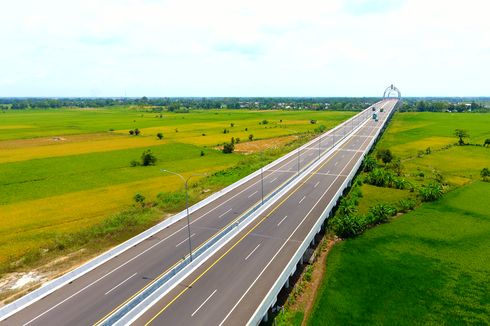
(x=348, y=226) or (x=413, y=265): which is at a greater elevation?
(x=348, y=226)

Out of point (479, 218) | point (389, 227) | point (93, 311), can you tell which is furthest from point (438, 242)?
point (93, 311)

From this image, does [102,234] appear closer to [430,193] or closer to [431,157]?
[430,193]

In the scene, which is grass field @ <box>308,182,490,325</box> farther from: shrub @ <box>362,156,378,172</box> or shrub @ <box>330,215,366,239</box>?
shrub @ <box>362,156,378,172</box>

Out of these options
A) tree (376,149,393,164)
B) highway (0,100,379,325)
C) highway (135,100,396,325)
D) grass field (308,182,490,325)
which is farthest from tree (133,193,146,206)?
tree (376,149,393,164)

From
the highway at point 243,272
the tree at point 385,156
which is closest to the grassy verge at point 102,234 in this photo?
the highway at point 243,272

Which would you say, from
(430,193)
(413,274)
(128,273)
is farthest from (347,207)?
(128,273)
